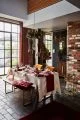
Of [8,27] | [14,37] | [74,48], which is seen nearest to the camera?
[74,48]

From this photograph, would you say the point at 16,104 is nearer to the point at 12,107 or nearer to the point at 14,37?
the point at 12,107

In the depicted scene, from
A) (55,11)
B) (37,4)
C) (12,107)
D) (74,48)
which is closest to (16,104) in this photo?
(12,107)

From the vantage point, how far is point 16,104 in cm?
366

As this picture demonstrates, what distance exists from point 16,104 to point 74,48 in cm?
269

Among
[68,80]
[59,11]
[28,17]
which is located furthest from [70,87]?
[28,17]

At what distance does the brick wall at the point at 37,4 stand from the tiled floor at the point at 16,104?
3.07m

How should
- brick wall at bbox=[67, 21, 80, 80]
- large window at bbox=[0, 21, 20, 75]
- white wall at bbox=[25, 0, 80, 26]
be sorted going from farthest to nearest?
large window at bbox=[0, 21, 20, 75], brick wall at bbox=[67, 21, 80, 80], white wall at bbox=[25, 0, 80, 26]

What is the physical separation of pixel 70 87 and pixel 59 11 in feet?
8.56

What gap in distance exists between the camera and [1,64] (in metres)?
7.11

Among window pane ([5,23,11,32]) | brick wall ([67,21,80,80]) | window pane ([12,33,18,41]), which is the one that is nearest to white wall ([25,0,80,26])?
brick wall ([67,21,80,80])

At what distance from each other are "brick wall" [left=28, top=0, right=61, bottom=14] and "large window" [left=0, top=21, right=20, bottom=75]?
70.0 inches

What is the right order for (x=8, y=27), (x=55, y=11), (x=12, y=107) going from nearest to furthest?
(x=12, y=107)
(x=55, y=11)
(x=8, y=27)

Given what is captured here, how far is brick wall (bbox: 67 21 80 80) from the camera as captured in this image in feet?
15.8

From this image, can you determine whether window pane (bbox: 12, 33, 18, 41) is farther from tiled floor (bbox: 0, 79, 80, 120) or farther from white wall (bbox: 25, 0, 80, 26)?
tiled floor (bbox: 0, 79, 80, 120)
